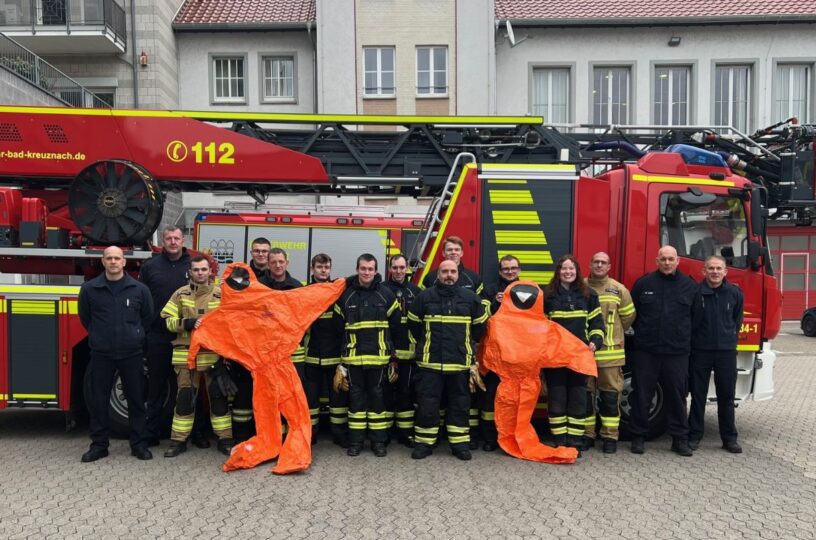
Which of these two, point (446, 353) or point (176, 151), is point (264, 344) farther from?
point (176, 151)

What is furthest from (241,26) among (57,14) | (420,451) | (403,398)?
(420,451)

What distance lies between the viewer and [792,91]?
19734 mm

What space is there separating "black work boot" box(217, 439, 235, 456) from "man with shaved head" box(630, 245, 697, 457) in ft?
11.8

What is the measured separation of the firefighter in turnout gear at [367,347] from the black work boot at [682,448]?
8.59 ft

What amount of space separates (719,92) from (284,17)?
1319 cm

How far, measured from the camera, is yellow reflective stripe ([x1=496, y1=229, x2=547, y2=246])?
20.3 ft

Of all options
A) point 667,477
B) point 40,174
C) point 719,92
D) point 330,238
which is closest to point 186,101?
point 330,238

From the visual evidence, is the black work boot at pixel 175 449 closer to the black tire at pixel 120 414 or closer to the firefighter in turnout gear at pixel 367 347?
the black tire at pixel 120 414

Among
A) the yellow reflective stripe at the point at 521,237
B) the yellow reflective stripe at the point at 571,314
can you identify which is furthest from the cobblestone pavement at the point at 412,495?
the yellow reflective stripe at the point at 521,237

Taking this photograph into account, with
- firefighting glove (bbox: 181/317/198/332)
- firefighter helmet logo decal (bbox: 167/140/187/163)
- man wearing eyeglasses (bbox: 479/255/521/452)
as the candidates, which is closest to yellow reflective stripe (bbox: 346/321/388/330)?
man wearing eyeglasses (bbox: 479/255/521/452)

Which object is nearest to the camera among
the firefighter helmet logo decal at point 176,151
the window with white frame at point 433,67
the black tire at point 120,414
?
the black tire at point 120,414

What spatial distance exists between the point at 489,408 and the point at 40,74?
44.2ft

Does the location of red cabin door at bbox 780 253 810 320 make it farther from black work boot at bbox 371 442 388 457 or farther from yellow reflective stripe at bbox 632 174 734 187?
black work boot at bbox 371 442 388 457

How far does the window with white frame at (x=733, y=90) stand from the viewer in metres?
19.6
